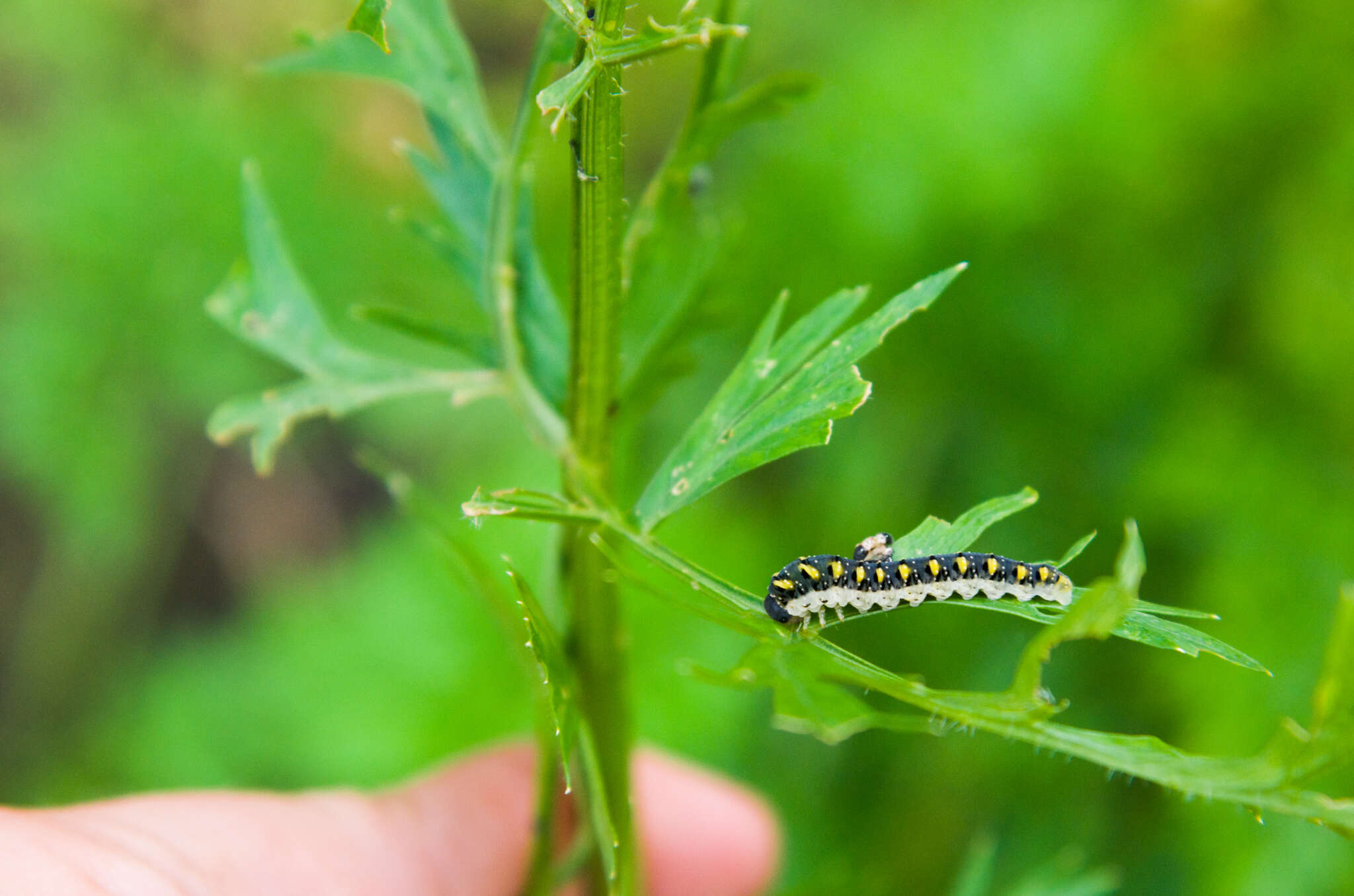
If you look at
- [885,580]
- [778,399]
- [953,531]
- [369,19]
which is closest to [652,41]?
[369,19]

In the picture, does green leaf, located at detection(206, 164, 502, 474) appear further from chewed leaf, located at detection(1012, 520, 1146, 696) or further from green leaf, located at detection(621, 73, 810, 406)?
chewed leaf, located at detection(1012, 520, 1146, 696)

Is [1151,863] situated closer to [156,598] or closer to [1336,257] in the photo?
[1336,257]

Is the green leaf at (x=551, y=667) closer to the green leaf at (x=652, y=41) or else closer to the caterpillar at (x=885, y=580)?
the caterpillar at (x=885, y=580)

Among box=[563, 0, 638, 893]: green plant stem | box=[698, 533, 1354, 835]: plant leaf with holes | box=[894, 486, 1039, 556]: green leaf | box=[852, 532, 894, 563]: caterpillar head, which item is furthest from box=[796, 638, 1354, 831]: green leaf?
box=[563, 0, 638, 893]: green plant stem

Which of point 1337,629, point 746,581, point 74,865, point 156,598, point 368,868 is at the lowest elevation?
point 156,598

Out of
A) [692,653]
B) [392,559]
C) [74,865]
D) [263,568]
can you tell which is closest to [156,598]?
[263,568]

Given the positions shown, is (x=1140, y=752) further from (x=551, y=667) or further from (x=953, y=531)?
(x=551, y=667)
